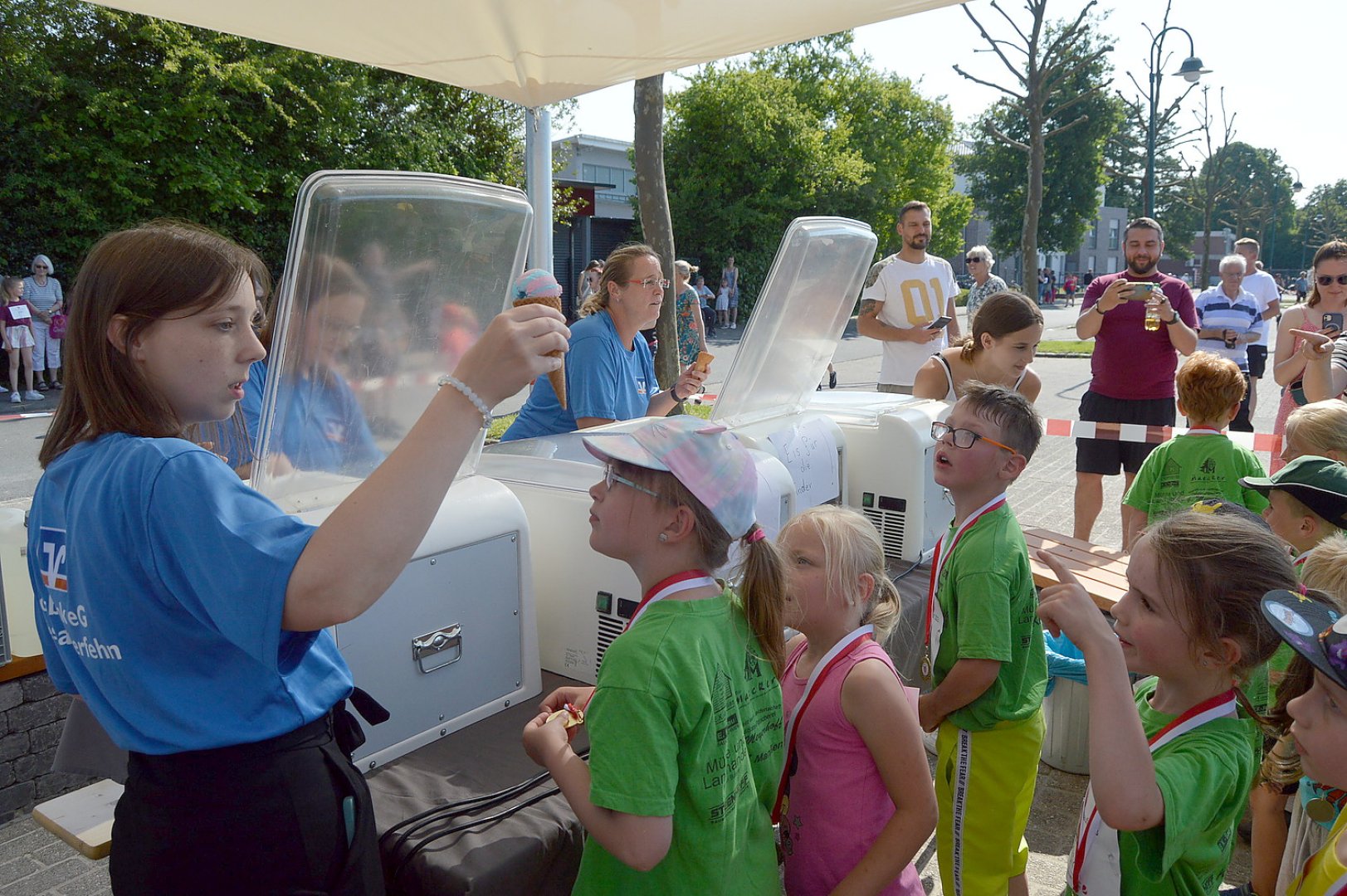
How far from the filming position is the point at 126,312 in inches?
47.6

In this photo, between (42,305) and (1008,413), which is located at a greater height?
(42,305)

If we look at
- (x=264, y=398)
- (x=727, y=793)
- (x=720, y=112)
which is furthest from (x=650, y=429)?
(x=720, y=112)

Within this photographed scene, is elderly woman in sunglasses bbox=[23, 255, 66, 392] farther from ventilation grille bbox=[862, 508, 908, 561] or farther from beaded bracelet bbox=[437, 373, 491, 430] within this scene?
beaded bracelet bbox=[437, 373, 491, 430]

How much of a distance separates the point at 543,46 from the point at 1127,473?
4027 millimetres

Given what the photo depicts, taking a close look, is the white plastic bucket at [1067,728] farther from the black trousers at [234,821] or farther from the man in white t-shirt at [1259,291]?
the man in white t-shirt at [1259,291]

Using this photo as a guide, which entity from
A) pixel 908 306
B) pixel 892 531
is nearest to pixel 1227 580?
pixel 892 531

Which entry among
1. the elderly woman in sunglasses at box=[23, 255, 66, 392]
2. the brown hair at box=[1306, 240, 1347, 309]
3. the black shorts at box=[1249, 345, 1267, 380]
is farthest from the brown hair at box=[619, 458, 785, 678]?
the elderly woman in sunglasses at box=[23, 255, 66, 392]

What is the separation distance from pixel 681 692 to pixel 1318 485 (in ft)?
7.13

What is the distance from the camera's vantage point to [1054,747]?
3514mm

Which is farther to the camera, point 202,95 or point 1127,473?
point 202,95

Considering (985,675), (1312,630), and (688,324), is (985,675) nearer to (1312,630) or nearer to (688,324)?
(1312,630)

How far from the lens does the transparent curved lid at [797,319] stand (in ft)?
10.7

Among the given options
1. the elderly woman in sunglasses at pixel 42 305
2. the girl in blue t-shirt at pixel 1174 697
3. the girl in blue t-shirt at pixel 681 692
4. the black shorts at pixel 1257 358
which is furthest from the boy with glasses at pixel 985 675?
the elderly woman in sunglasses at pixel 42 305

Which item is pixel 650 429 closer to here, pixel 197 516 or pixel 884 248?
pixel 197 516
